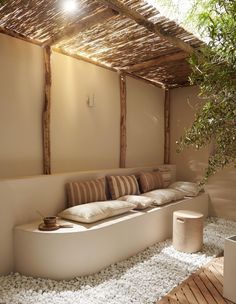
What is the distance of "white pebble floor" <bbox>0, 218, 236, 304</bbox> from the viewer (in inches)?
86.9

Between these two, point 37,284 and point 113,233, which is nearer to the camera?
point 37,284

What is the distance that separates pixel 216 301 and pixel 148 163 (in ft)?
10.1

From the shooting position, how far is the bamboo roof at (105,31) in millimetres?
2643

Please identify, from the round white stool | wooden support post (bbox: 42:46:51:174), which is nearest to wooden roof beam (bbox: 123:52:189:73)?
wooden support post (bbox: 42:46:51:174)

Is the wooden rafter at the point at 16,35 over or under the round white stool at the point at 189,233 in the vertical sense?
over

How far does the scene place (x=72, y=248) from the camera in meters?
2.49

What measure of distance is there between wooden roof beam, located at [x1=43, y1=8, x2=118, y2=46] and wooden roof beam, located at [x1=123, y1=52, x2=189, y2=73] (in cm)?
133

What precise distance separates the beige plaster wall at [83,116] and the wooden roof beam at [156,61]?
11.8 inches

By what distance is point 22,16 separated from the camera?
A: 2.72 m

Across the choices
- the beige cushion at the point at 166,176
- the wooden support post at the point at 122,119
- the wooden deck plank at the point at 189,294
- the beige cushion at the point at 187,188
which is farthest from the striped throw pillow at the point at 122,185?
the wooden deck plank at the point at 189,294

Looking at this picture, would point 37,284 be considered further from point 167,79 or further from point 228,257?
point 167,79

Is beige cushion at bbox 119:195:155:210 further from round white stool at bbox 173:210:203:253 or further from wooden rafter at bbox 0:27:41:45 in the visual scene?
wooden rafter at bbox 0:27:41:45

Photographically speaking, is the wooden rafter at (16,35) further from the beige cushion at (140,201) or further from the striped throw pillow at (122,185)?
the beige cushion at (140,201)

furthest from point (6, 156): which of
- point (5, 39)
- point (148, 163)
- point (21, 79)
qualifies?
point (148, 163)
